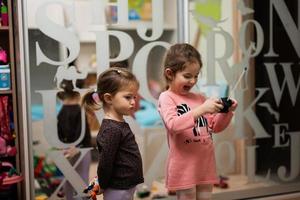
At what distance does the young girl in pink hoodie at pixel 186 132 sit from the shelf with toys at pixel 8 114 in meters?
1.02

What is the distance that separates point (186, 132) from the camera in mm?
1842

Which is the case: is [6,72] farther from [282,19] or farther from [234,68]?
[282,19]

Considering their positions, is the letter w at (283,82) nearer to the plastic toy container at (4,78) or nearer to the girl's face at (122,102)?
the girl's face at (122,102)

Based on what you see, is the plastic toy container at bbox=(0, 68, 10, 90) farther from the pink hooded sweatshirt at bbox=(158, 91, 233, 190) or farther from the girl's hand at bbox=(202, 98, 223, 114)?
the girl's hand at bbox=(202, 98, 223, 114)

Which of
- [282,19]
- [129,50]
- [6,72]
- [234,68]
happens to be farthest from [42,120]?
[282,19]

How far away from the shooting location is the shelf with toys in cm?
235

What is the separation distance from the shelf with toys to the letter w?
5.67ft

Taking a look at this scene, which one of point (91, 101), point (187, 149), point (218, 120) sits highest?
point (91, 101)

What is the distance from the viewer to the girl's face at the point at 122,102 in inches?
65.7

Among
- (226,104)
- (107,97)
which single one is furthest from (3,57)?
(226,104)

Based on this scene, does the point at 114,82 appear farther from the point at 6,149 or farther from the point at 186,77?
the point at 6,149

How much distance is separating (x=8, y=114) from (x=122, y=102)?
1.06 meters

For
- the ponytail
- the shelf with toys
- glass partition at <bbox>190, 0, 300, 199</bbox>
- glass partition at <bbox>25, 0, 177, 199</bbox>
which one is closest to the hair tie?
the ponytail

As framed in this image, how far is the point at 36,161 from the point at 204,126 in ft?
4.72
